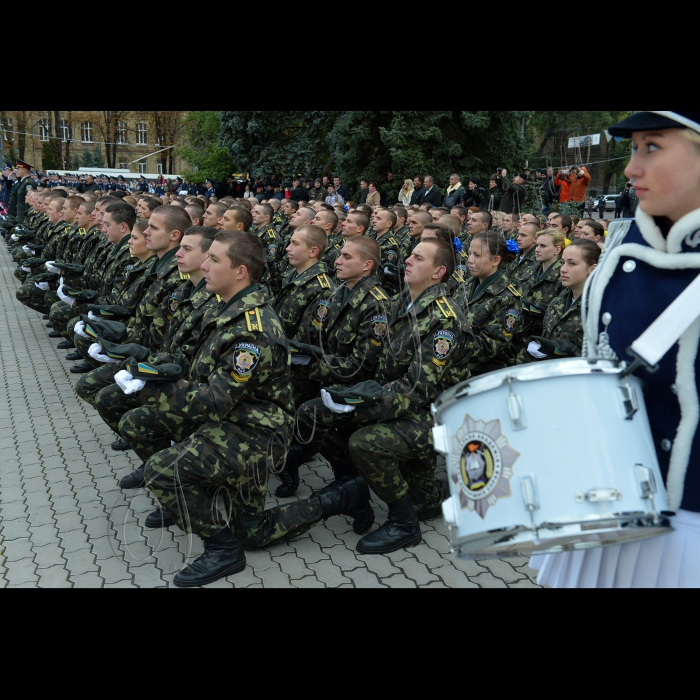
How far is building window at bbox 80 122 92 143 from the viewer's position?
54.1 m

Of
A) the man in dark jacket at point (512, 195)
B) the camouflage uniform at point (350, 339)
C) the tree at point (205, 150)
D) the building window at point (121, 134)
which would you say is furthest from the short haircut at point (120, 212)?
the building window at point (121, 134)

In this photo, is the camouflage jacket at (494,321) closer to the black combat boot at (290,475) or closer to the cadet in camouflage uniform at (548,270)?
the cadet in camouflage uniform at (548,270)

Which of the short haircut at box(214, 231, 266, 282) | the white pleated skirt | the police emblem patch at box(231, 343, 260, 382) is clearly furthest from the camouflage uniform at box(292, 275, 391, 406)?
the white pleated skirt

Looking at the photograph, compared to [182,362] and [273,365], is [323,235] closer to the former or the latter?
[182,362]

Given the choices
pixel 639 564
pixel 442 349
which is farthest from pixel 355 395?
pixel 639 564

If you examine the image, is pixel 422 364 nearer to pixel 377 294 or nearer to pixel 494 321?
pixel 377 294

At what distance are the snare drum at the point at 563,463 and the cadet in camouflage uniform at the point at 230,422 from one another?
2112mm

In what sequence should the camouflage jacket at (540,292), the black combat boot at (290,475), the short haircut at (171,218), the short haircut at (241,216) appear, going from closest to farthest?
the black combat boot at (290,475) < the short haircut at (171,218) < the camouflage jacket at (540,292) < the short haircut at (241,216)

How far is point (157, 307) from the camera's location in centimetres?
588

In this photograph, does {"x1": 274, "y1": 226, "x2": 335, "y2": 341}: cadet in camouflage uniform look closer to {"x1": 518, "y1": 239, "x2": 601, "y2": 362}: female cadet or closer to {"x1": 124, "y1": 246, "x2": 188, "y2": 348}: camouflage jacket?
{"x1": 124, "y1": 246, "x2": 188, "y2": 348}: camouflage jacket

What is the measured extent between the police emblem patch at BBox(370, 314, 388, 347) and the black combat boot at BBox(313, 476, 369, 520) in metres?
1.02

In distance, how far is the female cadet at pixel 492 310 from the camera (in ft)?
19.3

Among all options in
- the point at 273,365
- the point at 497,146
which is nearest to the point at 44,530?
the point at 273,365

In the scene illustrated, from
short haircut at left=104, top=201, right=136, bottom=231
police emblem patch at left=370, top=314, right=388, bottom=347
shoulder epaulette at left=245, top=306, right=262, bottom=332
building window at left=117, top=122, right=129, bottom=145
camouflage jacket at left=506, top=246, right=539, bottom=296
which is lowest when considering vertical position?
police emblem patch at left=370, top=314, right=388, bottom=347
